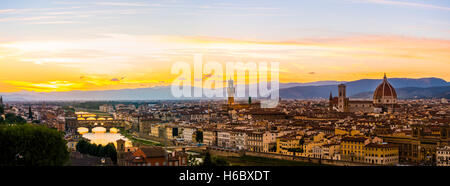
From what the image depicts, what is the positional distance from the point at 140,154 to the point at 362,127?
12268mm

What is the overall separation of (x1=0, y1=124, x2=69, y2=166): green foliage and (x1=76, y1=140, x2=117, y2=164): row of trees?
4.19m

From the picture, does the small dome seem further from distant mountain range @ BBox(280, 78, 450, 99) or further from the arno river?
distant mountain range @ BBox(280, 78, 450, 99)

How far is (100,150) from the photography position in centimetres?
1959

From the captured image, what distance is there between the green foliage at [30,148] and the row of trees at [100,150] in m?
4.19

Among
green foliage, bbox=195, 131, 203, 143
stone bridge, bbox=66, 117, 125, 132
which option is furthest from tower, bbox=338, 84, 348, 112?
green foliage, bbox=195, 131, 203, 143

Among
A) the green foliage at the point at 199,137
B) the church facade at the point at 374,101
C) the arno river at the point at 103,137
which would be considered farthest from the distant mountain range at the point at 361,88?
the green foliage at the point at 199,137

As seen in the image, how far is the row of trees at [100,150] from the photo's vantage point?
17969 mm

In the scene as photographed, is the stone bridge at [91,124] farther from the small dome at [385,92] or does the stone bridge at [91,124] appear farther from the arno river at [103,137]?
the small dome at [385,92]

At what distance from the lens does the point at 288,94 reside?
114375mm

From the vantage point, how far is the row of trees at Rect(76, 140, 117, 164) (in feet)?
59.0

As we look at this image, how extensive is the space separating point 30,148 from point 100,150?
23.1 feet

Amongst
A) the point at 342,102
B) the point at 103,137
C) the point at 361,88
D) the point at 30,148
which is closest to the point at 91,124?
the point at 103,137
